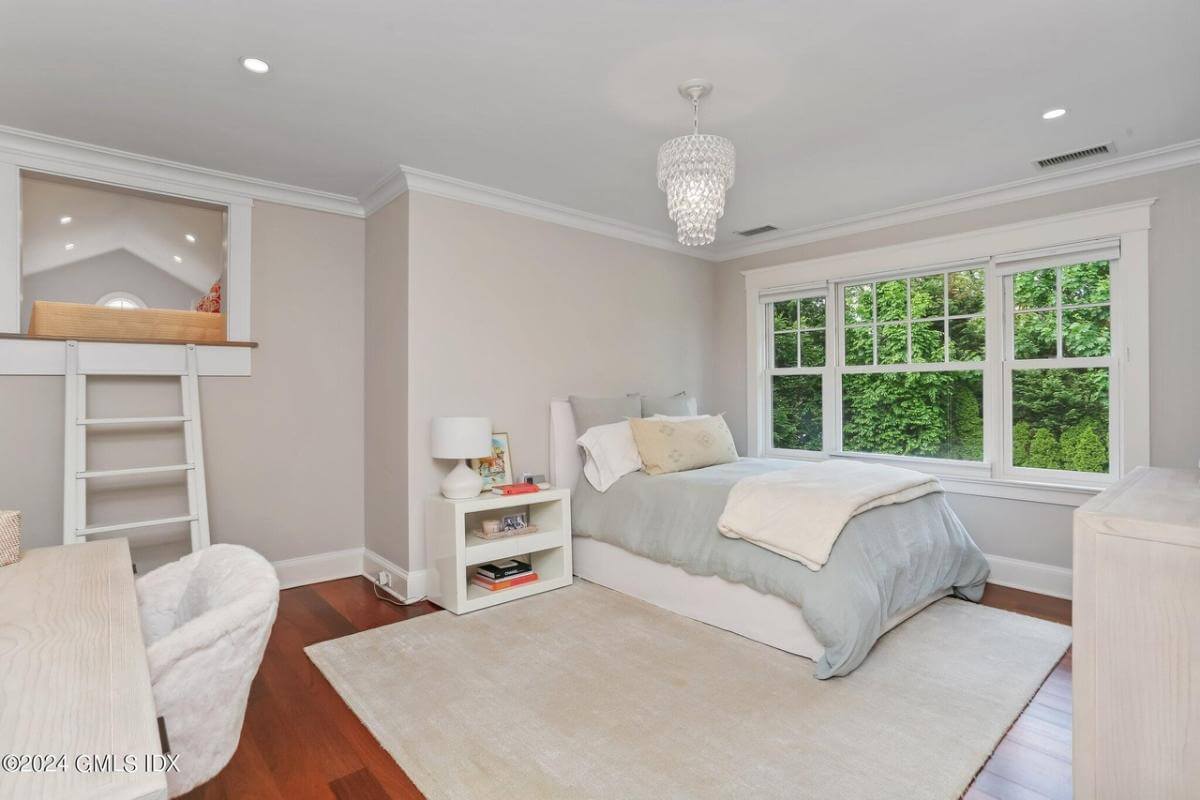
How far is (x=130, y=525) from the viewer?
9.46 feet

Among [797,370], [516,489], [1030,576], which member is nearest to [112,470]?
[516,489]

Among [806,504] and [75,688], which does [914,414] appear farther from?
[75,688]

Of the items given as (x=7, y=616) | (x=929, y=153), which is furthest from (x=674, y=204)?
(x=7, y=616)

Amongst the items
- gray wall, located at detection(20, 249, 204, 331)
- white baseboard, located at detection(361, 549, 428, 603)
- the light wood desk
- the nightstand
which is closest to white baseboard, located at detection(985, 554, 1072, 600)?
the nightstand

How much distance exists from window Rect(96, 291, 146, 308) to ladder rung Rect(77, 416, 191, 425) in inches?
105

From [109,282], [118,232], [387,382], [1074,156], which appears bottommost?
[387,382]

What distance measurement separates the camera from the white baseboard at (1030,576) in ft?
10.9

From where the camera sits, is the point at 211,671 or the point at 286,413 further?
the point at 286,413

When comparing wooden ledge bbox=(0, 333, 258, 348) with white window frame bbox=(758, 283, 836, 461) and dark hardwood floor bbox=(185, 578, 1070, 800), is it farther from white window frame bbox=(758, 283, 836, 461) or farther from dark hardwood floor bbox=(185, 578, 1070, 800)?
white window frame bbox=(758, 283, 836, 461)

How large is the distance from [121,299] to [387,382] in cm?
333

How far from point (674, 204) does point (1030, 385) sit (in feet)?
8.91

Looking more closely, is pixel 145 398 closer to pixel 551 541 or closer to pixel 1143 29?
pixel 551 541

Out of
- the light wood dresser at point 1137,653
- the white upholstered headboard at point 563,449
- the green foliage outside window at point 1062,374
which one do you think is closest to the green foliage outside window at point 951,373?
the green foliage outside window at point 1062,374

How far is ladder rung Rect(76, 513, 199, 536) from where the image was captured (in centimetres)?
281
